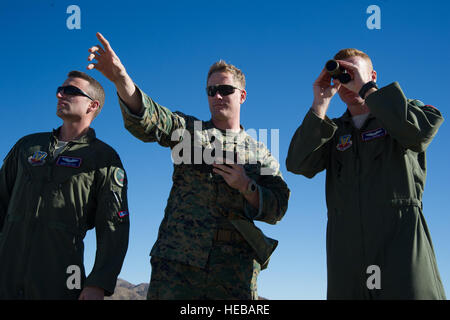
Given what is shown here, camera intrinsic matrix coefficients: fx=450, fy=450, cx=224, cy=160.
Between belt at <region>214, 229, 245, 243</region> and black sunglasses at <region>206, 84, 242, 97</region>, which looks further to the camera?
black sunglasses at <region>206, 84, 242, 97</region>

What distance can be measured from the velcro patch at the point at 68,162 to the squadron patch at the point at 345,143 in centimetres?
310

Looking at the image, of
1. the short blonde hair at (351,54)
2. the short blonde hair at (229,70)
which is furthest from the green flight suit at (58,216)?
the short blonde hair at (351,54)

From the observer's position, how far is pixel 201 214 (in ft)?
16.4

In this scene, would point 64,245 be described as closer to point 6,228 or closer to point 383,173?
point 6,228

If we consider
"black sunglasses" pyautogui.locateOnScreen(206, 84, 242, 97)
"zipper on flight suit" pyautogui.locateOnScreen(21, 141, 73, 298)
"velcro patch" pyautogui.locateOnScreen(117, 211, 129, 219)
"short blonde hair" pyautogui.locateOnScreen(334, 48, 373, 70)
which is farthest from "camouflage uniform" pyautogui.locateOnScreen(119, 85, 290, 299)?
"short blonde hair" pyautogui.locateOnScreen(334, 48, 373, 70)

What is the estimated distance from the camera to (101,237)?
5398mm

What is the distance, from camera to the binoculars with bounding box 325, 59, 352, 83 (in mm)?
4711

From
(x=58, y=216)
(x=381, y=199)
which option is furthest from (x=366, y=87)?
(x=58, y=216)

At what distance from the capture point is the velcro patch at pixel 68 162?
18.0 ft

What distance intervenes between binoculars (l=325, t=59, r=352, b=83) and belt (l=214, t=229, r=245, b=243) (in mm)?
2023

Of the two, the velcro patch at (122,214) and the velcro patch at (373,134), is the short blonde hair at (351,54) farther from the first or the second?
the velcro patch at (122,214)

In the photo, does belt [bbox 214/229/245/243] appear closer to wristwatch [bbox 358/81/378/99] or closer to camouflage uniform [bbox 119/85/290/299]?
camouflage uniform [bbox 119/85/290/299]

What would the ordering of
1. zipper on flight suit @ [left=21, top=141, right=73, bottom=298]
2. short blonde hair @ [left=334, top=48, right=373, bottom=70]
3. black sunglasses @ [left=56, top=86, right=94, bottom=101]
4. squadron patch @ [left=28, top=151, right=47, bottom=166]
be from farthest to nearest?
black sunglasses @ [left=56, top=86, right=94, bottom=101] < squadron patch @ [left=28, top=151, right=47, bottom=166] < short blonde hair @ [left=334, top=48, right=373, bottom=70] < zipper on flight suit @ [left=21, top=141, right=73, bottom=298]
